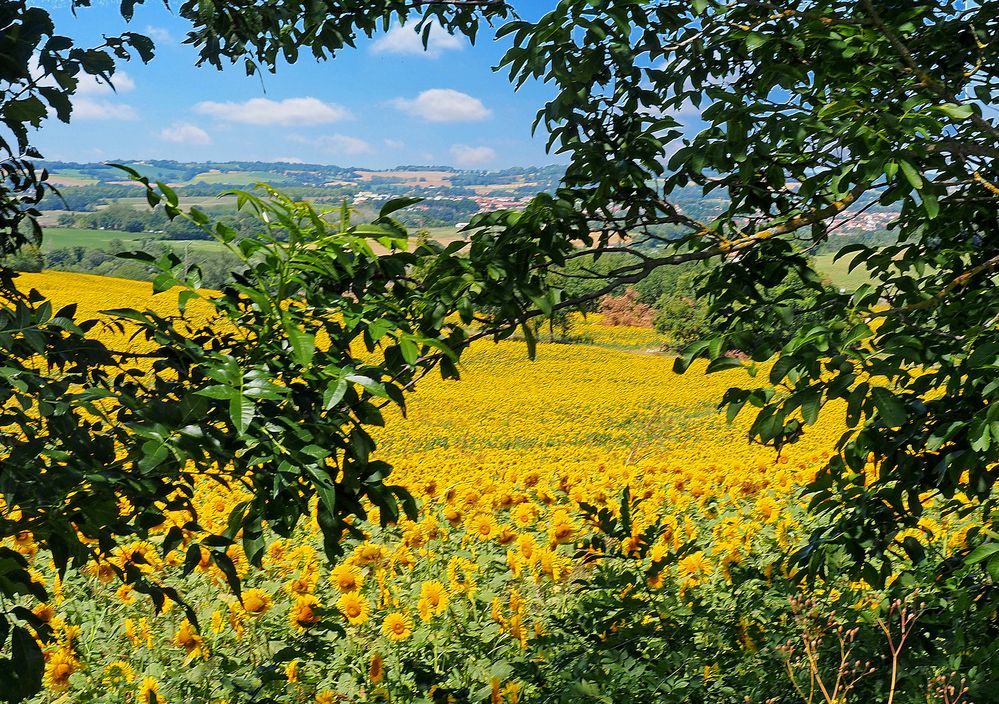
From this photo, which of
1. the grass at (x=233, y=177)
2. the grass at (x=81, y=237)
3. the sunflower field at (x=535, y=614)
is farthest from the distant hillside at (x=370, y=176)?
the sunflower field at (x=535, y=614)

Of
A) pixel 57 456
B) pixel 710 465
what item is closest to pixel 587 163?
pixel 57 456

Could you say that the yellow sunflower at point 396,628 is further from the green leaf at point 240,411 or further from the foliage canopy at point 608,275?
the green leaf at point 240,411

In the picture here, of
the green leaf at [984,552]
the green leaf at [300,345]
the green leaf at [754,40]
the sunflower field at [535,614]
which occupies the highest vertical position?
the green leaf at [754,40]

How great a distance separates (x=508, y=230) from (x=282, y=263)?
63cm

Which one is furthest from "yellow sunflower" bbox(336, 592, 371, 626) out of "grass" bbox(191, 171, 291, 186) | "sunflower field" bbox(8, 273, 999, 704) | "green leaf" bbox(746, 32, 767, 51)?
"grass" bbox(191, 171, 291, 186)

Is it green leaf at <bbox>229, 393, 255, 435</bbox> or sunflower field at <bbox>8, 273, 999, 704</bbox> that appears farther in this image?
sunflower field at <bbox>8, 273, 999, 704</bbox>

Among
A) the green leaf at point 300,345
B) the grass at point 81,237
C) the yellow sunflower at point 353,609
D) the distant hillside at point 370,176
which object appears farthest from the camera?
the distant hillside at point 370,176

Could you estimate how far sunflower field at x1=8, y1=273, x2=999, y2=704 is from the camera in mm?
2680

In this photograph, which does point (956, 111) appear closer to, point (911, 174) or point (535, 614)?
point (911, 174)

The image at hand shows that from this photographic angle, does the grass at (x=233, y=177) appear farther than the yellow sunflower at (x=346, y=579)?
Yes

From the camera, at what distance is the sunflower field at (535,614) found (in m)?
2.68

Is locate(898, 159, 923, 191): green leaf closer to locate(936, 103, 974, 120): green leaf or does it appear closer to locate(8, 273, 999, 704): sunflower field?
locate(936, 103, 974, 120): green leaf

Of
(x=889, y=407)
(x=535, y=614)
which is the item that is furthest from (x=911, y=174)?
(x=535, y=614)

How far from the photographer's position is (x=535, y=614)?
137 inches
